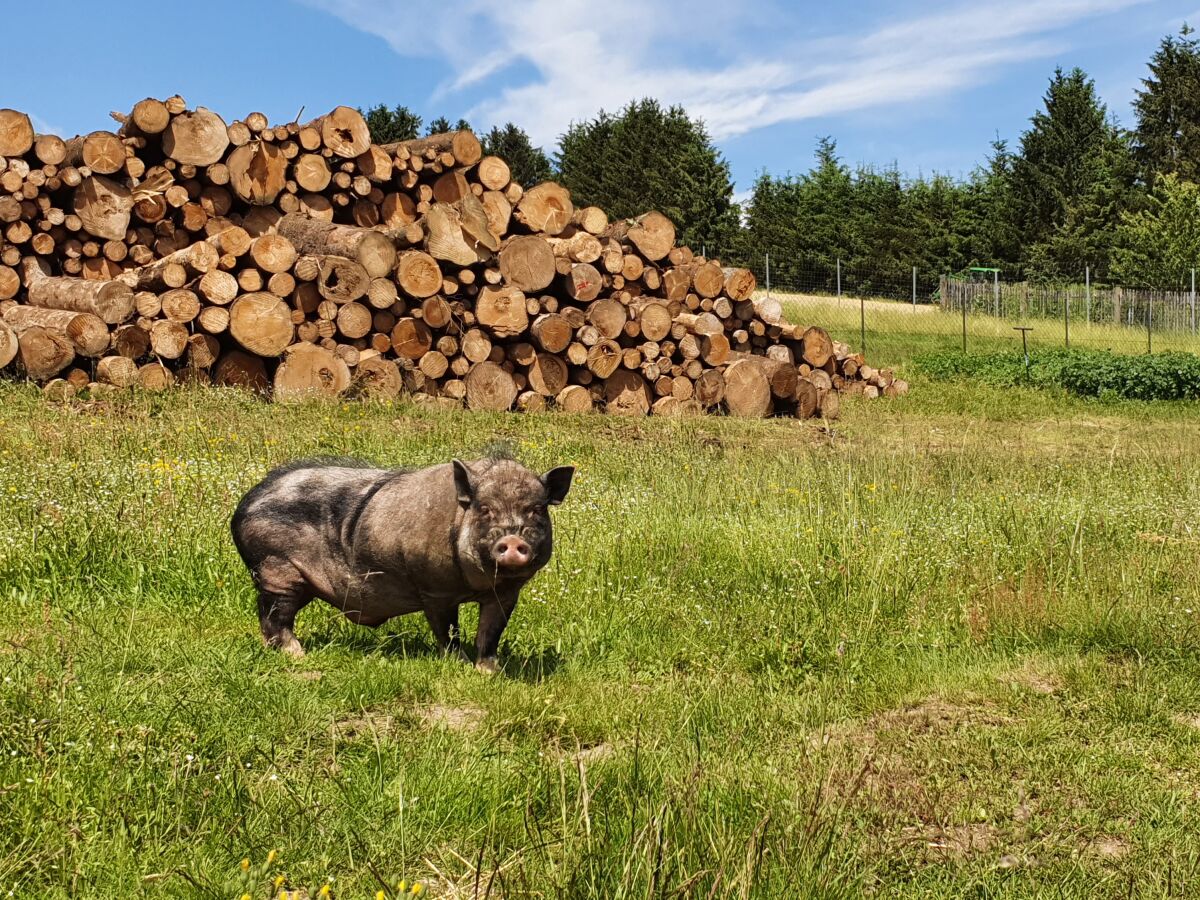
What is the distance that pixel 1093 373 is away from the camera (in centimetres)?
1984

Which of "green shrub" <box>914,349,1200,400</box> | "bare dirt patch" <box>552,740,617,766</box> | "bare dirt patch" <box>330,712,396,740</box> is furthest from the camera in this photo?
"green shrub" <box>914,349,1200,400</box>

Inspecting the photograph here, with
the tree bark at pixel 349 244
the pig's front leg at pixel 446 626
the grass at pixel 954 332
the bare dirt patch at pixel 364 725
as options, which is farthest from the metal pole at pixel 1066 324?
the bare dirt patch at pixel 364 725

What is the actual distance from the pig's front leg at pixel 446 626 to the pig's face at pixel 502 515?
0.42m

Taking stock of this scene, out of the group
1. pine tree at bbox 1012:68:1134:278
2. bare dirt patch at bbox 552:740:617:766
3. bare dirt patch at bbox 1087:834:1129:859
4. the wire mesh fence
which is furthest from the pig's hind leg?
pine tree at bbox 1012:68:1134:278

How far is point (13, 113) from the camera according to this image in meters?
13.6

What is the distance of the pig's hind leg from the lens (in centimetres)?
479

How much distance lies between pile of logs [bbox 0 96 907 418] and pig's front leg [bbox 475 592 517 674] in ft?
27.7

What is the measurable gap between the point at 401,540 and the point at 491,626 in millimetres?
499

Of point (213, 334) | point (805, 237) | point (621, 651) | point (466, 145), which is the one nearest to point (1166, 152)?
point (805, 237)

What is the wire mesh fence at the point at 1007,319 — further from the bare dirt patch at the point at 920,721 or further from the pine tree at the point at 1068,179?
the bare dirt patch at the point at 920,721

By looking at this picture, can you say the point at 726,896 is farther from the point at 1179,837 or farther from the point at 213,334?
the point at 213,334

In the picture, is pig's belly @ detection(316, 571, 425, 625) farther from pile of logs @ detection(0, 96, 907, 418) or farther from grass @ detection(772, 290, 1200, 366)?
grass @ detection(772, 290, 1200, 366)

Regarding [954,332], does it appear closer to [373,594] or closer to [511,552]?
[373,594]

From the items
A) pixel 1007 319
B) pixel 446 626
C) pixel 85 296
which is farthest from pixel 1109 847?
pixel 1007 319
